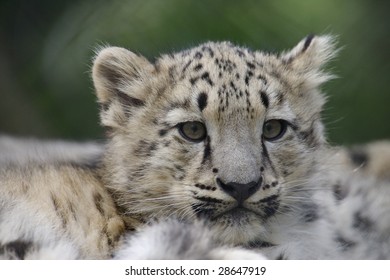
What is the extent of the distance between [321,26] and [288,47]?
0.19 m

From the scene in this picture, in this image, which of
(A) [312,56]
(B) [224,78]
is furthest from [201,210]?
(A) [312,56]

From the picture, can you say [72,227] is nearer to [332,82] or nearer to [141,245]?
[141,245]

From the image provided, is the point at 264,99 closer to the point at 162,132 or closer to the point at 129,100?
the point at 162,132

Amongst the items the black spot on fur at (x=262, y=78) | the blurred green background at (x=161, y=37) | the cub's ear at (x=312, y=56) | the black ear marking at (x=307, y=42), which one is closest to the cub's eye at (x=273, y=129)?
the black spot on fur at (x=262, y=78)

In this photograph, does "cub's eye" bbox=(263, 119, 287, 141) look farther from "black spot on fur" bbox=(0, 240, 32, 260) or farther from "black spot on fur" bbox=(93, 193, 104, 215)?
"black spot on fur" bbox=(0, 240, 32, 260)

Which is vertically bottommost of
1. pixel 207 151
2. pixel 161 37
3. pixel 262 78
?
pixel 207 151

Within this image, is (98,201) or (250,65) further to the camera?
(250,65)

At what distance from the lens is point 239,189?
3.15m

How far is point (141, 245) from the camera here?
3.05 m

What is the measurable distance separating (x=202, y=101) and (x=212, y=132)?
135 mm

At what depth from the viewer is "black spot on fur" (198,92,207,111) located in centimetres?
338

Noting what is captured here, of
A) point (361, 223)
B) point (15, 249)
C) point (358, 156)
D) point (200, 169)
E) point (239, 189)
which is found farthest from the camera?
point (358, 156)
